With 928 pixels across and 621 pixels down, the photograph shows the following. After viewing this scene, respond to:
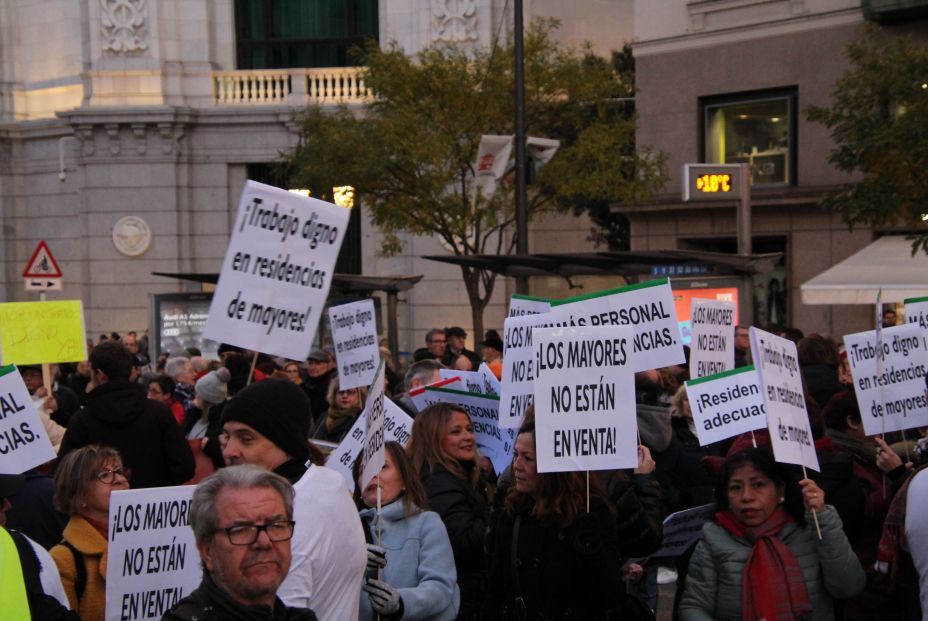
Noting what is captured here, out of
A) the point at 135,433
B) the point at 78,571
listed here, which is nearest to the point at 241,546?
the point at 78,571

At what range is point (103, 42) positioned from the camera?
103 feet

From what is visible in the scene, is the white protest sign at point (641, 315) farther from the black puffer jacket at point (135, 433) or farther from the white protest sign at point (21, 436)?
the white protest sign at point (21, 436)

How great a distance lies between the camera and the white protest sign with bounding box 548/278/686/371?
721cm

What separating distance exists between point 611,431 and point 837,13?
1883cm

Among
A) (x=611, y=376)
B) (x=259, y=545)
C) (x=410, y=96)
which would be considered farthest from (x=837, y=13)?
(x=259, y=545)

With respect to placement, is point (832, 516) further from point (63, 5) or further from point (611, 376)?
point (63, 5)

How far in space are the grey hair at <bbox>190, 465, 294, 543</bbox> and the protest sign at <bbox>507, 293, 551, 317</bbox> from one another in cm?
486

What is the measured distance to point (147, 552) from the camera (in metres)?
5.09

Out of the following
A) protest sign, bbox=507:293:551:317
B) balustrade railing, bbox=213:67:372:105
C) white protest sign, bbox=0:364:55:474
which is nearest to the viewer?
white protest sign, bbox=0:364:55:474

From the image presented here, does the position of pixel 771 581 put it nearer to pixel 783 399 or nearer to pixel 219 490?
pixel 783 399

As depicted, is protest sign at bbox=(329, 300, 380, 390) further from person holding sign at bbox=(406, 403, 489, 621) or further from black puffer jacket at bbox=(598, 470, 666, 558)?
black puffer jacket at bbox=(598, 470, 666, 558)

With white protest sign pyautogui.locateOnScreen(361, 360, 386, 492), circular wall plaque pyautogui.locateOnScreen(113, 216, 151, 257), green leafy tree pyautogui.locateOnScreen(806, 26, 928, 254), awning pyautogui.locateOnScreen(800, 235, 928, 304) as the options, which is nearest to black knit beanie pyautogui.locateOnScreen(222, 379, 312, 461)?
white protest sign pyautogui.locateOnScreen(361, 360, 386, 492)

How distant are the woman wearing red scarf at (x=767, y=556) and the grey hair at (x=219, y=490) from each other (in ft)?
7.65

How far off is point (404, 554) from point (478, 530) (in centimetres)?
79
